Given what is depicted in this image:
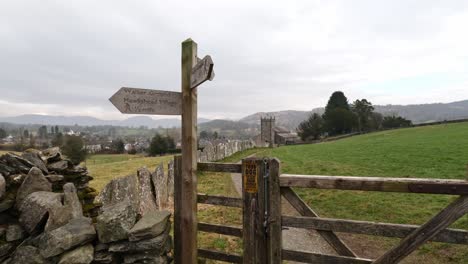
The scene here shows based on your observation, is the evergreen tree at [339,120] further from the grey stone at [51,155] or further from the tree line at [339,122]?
the grey stone at [51,155]

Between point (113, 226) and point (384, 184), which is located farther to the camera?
point (113, 226)

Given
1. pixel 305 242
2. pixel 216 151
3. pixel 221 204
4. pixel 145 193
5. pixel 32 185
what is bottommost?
pixel 305 242

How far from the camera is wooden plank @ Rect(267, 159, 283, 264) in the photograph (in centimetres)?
431

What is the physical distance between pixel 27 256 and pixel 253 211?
11.3 feet

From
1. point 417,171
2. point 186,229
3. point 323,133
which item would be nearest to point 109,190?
point 186,229

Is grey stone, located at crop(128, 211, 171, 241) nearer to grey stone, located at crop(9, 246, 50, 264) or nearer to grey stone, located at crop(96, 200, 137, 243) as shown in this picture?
grey stone, located at crop(96, 200, 137, 243)

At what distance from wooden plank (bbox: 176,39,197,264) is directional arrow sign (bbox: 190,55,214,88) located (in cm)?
20

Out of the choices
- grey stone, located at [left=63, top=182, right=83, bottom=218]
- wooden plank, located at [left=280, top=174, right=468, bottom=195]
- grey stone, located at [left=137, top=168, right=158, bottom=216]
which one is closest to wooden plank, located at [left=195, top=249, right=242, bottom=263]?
wooden plank, located at [left=280, top=174, right=468, bottom=195]

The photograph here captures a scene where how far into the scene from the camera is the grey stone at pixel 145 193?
26.9ft

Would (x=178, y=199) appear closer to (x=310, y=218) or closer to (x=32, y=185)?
(x=310, y=218)

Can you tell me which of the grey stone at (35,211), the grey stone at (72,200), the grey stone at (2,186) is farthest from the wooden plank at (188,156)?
the grey stone at (2,186)

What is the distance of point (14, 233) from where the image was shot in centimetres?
479

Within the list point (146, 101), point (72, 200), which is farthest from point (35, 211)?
Answer: point (146, 101)

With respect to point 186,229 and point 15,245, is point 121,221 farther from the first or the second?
point 15,245
